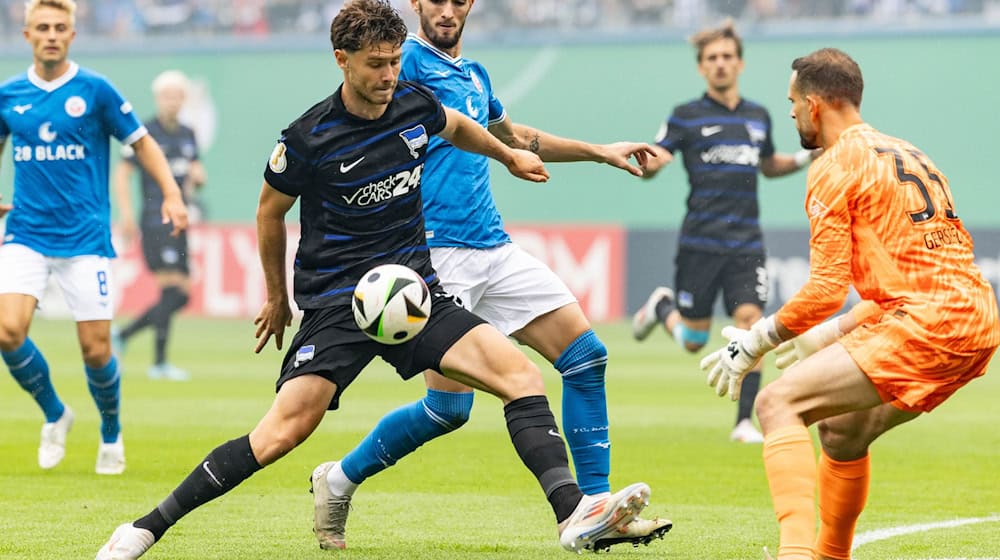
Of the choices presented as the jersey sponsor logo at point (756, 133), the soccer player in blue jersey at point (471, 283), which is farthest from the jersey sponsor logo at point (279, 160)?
the jersey sponsor logo at point (756, 133)

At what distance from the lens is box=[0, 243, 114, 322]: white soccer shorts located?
8.29 m

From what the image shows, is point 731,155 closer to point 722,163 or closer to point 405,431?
point 722,163

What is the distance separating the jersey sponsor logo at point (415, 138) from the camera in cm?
572

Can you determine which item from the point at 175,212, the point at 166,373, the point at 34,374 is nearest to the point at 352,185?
the point at 175,212

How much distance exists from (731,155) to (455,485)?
3590 millimetres

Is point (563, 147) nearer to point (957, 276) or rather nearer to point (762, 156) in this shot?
point (957, 276)

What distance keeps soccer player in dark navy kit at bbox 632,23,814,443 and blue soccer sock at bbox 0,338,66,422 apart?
14.1 feet

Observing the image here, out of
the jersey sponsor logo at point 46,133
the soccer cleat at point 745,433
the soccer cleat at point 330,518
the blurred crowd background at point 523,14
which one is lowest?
the blurred crowd background at point 523,14

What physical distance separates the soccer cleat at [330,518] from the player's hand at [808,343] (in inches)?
75.2

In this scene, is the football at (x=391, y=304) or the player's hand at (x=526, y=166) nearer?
the football at (x=391, y=304)

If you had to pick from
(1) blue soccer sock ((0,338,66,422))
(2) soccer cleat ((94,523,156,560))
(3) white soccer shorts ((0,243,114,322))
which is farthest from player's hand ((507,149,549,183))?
(1) blue soccer sock ((0,338,66,422))

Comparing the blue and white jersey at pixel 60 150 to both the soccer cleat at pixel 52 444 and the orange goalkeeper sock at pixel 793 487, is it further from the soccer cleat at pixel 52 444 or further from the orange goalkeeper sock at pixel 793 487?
the orange goalkeeper sock at pixel 793 487

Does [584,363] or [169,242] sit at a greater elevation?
[584,363]

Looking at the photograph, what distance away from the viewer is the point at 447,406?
6398 millimetres
